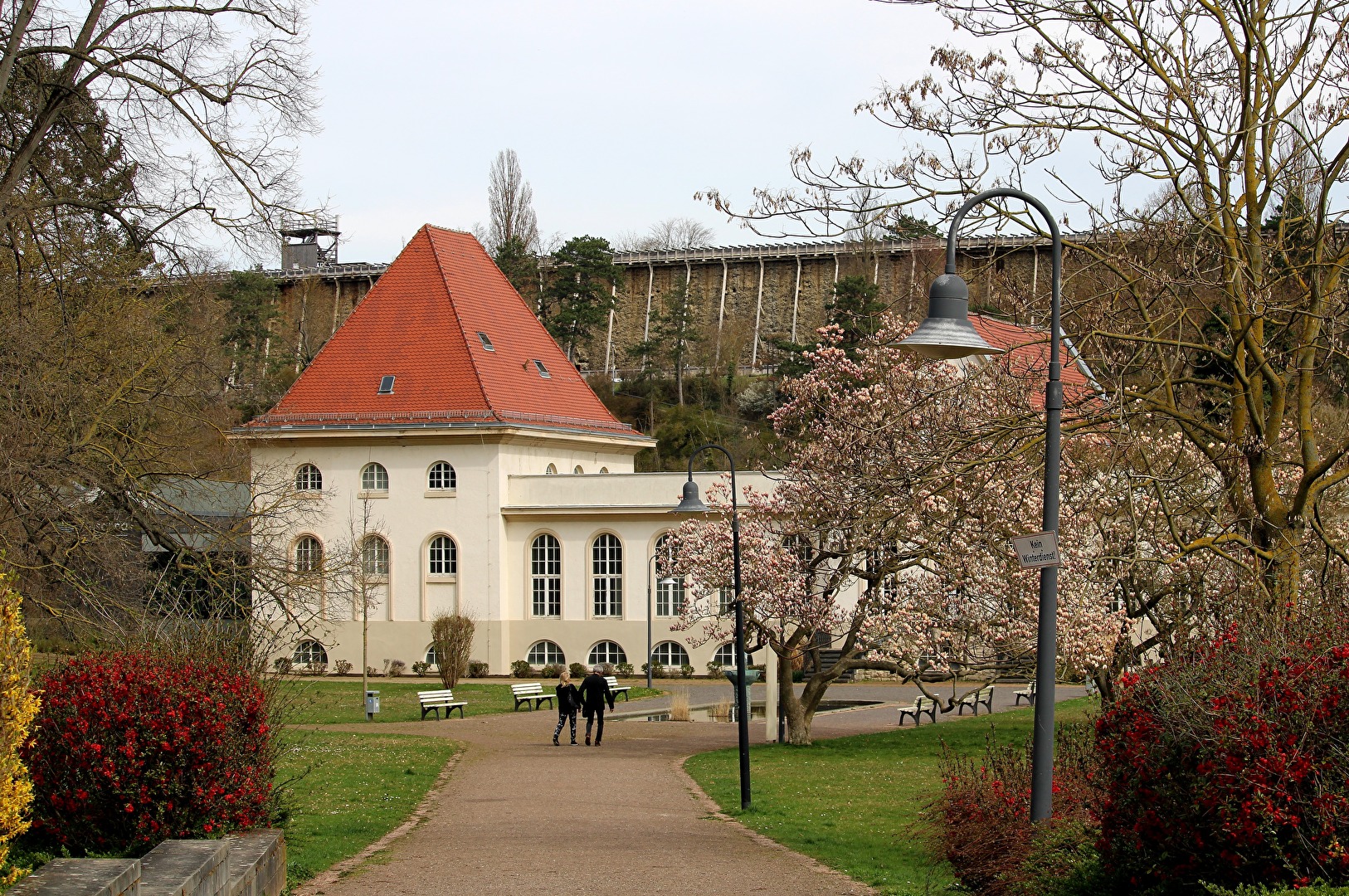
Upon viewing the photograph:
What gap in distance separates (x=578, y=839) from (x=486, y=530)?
29.7 m

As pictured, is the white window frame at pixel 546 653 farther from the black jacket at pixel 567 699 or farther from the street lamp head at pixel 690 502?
the street lamp head at pixel 690 502

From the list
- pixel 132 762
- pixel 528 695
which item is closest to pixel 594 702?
pixel 528 695

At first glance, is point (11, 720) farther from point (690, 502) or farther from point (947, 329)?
point (690, 502)

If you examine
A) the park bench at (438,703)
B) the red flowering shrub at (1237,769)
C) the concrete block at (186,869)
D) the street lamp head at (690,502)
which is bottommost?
the park bench at (438,703)

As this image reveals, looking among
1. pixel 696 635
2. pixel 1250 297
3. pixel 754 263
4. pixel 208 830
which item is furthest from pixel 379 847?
pixel 754 263

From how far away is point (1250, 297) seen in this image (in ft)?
44.0

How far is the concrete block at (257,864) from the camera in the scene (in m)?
10.1

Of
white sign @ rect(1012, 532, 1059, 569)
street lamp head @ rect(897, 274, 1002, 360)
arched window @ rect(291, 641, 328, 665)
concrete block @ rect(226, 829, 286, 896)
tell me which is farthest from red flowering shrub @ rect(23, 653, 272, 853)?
arched window @ rect(291, 641, 328, 665)

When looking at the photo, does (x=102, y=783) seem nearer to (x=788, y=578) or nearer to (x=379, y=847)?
(x=379, y=847)

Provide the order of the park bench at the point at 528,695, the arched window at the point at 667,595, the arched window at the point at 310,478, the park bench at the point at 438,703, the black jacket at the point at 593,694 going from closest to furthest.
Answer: the black jacket at the point at 593,694 < the park bench at the point at 438,703 < the park bench at the point at 528,695 < the arched window at the point at 667,595 < the arched window at the point at 310,478

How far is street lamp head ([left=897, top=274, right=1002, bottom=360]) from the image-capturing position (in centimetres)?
991

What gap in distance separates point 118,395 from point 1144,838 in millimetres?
15111

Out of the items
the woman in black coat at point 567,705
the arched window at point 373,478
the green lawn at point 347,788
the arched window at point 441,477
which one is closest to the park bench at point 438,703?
the green lawn at point 347,788

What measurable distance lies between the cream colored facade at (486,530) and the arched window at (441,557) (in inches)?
5.0
